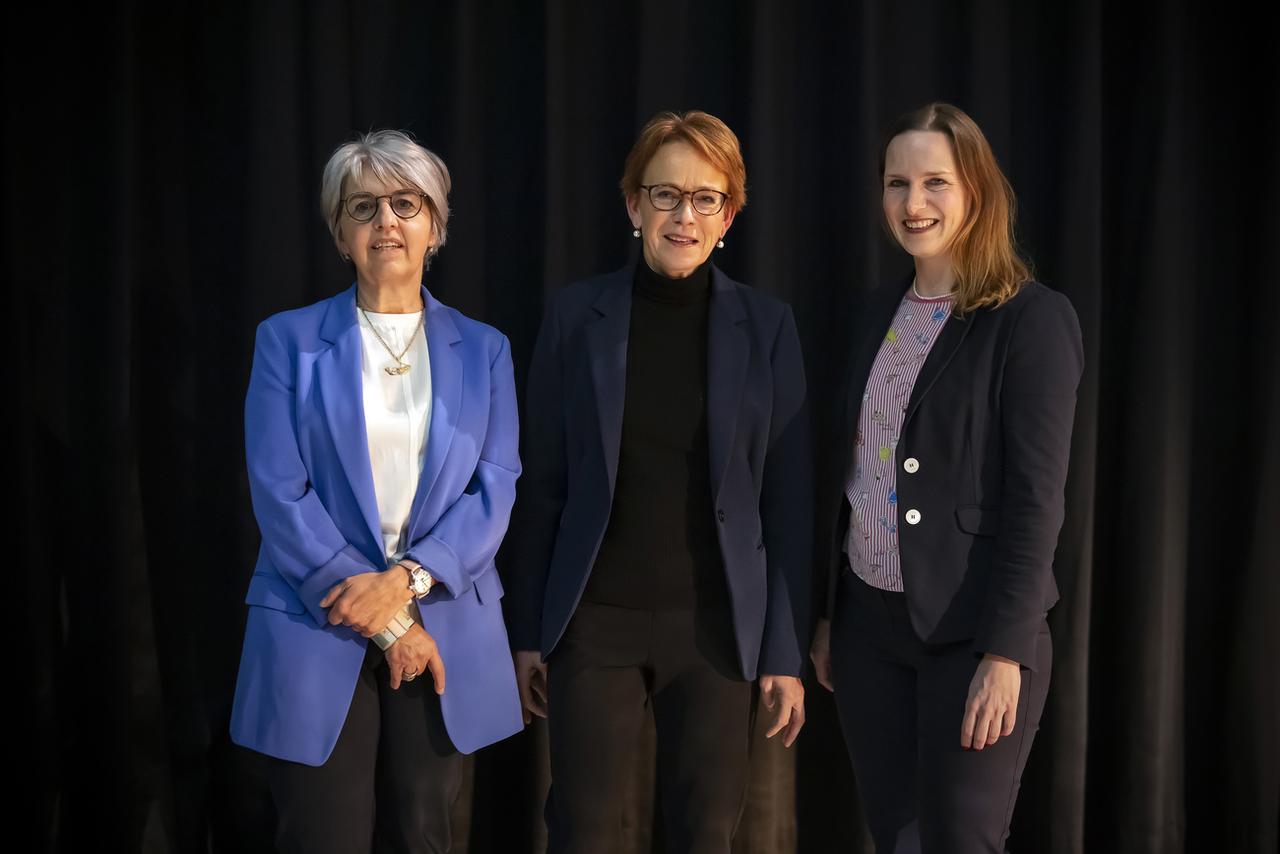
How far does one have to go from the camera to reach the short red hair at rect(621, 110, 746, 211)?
1956 millimetres

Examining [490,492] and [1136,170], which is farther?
[1136,170]

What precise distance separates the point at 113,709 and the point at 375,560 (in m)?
1.24

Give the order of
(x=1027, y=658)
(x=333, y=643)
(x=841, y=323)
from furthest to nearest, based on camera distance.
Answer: (x=841, y=323), (x=333, y=643), (x=1027, y=658)

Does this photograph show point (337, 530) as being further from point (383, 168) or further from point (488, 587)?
point (383, 168)

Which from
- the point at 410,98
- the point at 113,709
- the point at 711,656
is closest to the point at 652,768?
the point at 711,656

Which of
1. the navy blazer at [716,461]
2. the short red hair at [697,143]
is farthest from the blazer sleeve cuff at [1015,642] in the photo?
the short red hair at [697,143]

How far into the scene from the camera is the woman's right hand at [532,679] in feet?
6.79

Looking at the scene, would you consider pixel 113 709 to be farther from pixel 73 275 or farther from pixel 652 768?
pixel 652 768

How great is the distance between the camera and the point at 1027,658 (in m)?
1.76

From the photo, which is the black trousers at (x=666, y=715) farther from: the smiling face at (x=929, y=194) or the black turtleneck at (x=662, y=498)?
the smiling face at (x=929, y=194)

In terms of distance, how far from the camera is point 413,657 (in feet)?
6.18

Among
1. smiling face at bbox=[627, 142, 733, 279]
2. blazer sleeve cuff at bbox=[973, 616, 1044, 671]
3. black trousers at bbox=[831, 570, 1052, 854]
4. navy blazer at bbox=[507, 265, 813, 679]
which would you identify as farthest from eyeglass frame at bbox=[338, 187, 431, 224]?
blazer sleeve cuff at bbox=[973, 616, 1044, 671]

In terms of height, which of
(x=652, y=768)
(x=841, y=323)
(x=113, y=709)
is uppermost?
(x=841, y=323)

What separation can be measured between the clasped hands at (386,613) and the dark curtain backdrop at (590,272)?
95cm
